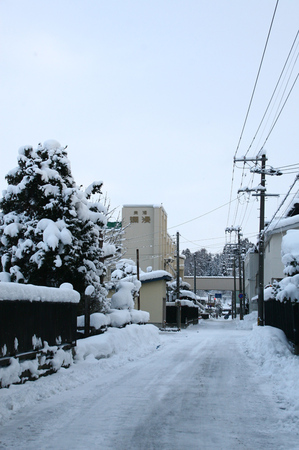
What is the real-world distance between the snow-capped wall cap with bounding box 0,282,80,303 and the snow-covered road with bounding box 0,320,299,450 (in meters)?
1.76

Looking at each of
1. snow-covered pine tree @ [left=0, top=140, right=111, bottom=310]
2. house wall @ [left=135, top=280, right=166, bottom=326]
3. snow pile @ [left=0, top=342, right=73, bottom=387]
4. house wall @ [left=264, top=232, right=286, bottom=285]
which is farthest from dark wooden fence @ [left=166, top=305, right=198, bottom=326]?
snow pile @ [left=0, top=342, right=73, bottom=387]

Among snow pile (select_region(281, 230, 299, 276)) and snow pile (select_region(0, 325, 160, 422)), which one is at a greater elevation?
snow pile (select_region(281, 230, 299, 276))

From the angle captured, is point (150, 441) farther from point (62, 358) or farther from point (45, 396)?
point (62, 358)

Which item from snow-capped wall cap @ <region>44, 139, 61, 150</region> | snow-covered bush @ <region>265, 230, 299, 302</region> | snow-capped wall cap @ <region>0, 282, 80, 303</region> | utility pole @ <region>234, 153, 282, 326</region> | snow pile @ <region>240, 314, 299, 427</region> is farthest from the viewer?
utility pole @ <region>234, 153, 282, 326</region>

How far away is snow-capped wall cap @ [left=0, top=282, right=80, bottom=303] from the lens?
9.24m

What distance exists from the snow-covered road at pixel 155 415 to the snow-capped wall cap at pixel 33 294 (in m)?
1.76

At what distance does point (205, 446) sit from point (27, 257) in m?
11.7

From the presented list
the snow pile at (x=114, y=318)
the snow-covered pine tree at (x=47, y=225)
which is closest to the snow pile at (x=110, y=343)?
the snow pile at (x=114, y=318)

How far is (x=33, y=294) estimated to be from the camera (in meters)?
10.6

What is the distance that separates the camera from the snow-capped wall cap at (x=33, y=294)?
30.3 feet

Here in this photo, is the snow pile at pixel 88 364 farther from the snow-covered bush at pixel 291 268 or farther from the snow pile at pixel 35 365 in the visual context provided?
the snow-covered bush at pixel 291 268

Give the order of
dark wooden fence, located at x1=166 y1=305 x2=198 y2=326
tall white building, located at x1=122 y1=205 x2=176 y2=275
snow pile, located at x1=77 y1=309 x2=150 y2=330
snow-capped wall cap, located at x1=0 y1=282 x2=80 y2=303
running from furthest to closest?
tall white building, located at x1=122 y1=205 x2=176 y2=275 → dark wooden fence, located at x1=166 y1=305 x2=198 y2=326 → snow pile, located at x1=77 y1=309 x2=150 y2=330 → snow-capped wall cap, located at x1=0 y1=282 x2=80 y2=303

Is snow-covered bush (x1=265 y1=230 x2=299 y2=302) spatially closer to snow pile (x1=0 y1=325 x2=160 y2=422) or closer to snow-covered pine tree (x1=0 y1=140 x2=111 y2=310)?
snow pile (x1=0 y1=325 x2=160 y2=422)

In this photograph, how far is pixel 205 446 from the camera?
5973mm
